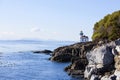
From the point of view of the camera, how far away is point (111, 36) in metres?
119

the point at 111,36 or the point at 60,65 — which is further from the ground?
the point at 111,36

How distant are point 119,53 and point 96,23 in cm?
4855

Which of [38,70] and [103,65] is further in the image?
[38,70]

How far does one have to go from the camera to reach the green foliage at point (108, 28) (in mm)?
119188

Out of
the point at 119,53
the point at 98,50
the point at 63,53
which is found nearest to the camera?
the point at 119,53

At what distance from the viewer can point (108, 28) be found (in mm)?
122812

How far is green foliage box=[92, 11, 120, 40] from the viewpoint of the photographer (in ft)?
391

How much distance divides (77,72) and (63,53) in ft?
144

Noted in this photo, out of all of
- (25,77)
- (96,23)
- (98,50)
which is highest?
(96,23)

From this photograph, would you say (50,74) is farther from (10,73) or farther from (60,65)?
(60,65)

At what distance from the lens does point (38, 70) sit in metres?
120

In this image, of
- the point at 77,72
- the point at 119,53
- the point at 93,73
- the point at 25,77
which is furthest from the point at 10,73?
the point at 119,53

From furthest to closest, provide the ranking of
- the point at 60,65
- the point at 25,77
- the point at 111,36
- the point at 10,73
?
the point at 60,65
the point at 111,36
the point at 10,73
the point at 25,77

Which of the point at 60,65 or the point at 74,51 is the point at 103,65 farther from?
the point at 74,51
